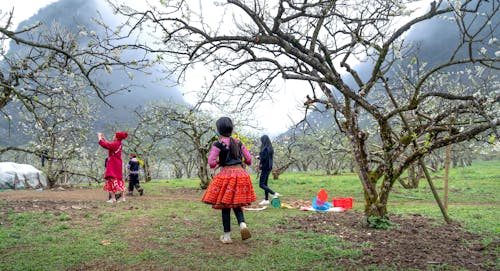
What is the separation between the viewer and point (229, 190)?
523cm

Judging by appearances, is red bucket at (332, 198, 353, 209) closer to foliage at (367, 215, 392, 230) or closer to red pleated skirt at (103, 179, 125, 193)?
foliage at (367, 215, 392, 230)

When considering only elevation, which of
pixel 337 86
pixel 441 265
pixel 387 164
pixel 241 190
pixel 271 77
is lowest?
pixel 441 265

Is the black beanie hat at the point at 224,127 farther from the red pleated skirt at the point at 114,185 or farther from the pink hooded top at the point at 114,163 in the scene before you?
the red pleated skirt at the point at 114,185

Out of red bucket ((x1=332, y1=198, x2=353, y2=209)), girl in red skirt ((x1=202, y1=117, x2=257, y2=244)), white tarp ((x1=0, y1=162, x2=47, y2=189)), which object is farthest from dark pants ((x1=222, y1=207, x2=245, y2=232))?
white tarp ((x1=0, y1=162, x2=47, y2=189))

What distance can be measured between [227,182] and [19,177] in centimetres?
1622

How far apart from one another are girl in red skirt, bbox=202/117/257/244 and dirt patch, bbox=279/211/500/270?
132cm

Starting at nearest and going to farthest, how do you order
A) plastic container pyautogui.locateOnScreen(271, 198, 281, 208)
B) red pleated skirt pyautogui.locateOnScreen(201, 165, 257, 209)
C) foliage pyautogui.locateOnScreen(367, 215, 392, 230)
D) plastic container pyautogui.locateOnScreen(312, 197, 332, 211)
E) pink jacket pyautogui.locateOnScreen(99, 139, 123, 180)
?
red pleated skirt pyautogui.locateOnScreen(201, 165, 257, 209) < foliage pyautogui.locateOnScreen(367, 215, 392, 230) < plastic container pyautogui.locateOnScreen(312, 197, 332, 211) < plastic container pyautogui.locateOnScreen(271, 198, 281, 208) < pink jacket pyautogui.locateOnScreen(99, 139, 123, 180)

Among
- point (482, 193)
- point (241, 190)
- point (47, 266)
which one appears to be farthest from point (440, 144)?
point (482, 193)

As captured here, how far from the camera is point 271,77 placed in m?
7.07

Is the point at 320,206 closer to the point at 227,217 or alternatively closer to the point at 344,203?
the point at 344,203

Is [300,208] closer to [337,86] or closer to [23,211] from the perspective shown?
[337,86]

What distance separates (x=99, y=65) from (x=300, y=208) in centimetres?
633

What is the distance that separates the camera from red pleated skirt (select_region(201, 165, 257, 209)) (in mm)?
5203

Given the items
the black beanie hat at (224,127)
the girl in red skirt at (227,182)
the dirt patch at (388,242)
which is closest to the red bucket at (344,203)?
the dirt patch at (388,242)
